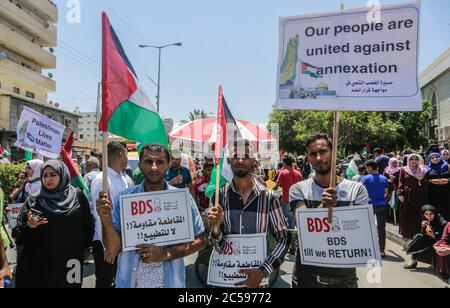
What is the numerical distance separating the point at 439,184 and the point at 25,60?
43.3 metres

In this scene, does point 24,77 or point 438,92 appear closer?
point 24,77

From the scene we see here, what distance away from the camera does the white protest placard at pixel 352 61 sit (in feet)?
9.34

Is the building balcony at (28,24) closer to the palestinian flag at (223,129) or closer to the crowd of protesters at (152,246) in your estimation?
the crowd of protesters at (152,246)

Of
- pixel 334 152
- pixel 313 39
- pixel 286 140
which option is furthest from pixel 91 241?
pixel 286 140

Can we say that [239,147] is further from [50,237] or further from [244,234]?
[50,237]

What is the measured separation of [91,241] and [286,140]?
4359 centimetres

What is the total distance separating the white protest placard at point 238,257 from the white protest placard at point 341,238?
33 cm

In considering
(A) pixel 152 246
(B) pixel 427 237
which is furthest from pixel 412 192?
(A) pixel 152 246

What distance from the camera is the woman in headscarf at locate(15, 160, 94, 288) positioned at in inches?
151

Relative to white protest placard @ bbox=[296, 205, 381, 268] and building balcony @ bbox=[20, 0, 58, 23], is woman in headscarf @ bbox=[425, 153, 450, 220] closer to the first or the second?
white protest placard @ bbox=[296, 205, 381, 268]

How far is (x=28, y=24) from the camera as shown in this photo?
39.6 m

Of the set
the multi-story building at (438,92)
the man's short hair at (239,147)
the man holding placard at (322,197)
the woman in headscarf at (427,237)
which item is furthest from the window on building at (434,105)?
the man's short hair at (239,147)

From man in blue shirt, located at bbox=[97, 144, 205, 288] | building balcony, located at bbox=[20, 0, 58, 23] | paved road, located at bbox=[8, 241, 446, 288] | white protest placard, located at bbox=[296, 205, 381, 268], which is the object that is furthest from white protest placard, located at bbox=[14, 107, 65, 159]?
building balcony, located at bbox=[20, 0, 58, 23]

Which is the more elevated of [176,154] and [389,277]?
[176,154]
